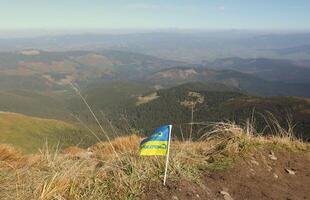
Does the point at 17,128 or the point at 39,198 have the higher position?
the point at 39,198

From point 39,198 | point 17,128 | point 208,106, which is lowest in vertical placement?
point 208,106

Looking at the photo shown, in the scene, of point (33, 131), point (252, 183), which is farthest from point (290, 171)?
point (33, 131)

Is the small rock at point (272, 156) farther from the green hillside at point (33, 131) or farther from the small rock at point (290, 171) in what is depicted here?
the green hillside at point (33, 131)

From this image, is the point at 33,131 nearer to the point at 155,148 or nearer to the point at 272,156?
the point at 272,156

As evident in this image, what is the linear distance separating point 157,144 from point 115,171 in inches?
37.4

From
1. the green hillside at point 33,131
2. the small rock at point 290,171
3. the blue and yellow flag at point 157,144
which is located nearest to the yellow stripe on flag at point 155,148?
the blue and yellow flag at point 157,144

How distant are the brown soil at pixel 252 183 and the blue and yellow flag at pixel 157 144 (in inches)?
22.5

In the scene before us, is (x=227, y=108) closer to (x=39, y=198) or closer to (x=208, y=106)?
(x=208, y=106)

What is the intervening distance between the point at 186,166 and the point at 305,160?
3242 millimetres

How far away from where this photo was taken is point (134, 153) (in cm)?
715

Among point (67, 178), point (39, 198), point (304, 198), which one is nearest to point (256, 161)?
point (304, 198)

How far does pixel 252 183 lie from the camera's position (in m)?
6.64

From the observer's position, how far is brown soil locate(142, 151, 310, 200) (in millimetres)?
5891

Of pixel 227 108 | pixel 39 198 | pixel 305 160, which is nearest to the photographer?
pixel 39 198
